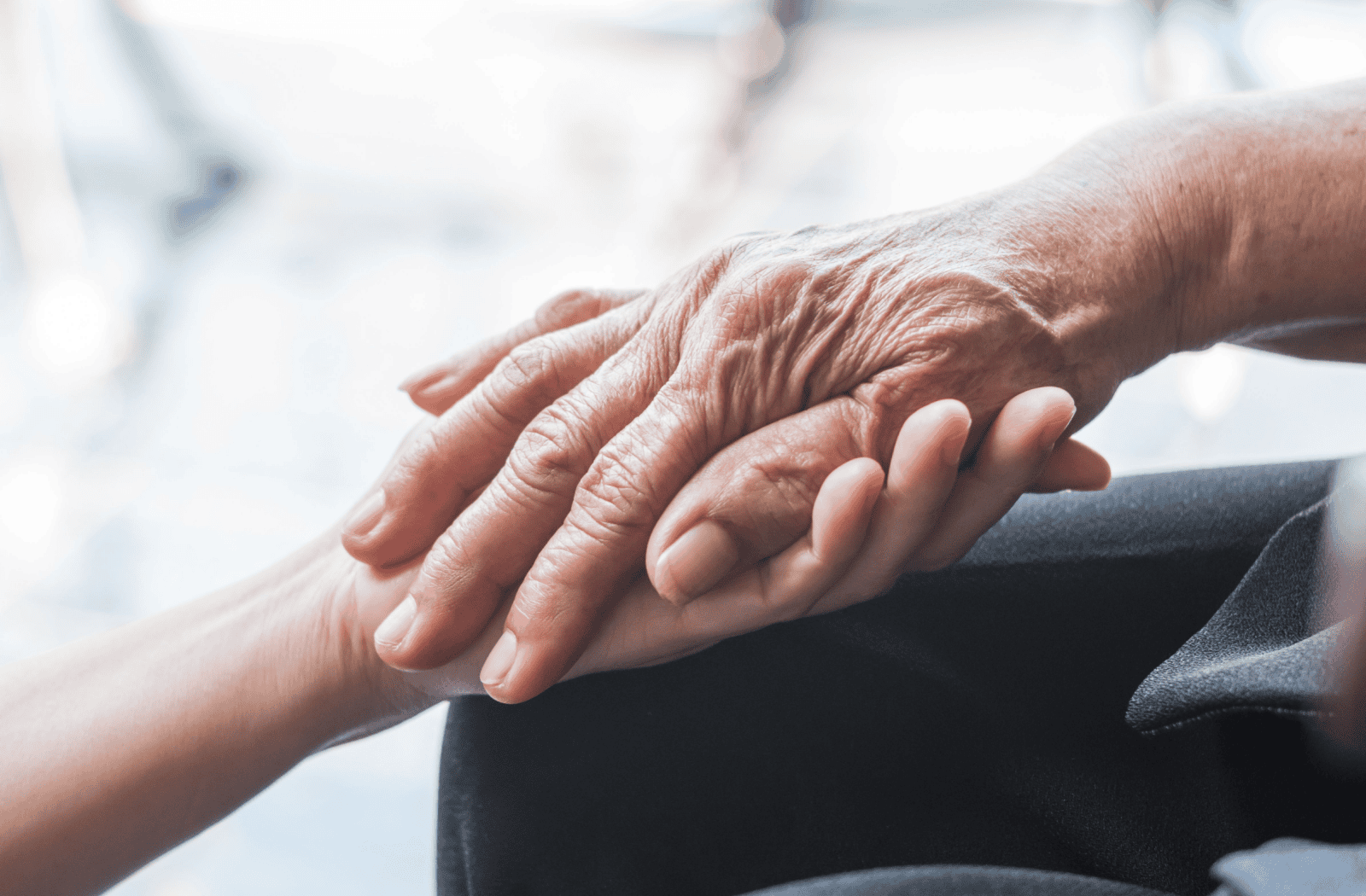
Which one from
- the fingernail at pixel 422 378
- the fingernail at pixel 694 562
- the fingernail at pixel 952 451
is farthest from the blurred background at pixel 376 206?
the fingernail at pixel 952 451

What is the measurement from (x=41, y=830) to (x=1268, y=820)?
78cm

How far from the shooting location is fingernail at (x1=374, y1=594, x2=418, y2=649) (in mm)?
629

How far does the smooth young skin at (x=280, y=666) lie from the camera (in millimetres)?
576

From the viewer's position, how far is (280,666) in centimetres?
70

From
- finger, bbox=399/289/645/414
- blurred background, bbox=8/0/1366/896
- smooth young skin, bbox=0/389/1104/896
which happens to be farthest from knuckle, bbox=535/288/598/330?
blurred background, bbox=8/0/1366/896

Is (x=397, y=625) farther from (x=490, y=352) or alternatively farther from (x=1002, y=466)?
(x=1002, y=466)

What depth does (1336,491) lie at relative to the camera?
59cm

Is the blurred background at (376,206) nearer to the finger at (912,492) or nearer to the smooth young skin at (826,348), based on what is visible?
the smooth young skin at (826,348)

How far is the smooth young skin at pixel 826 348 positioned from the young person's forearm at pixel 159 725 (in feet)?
0.34

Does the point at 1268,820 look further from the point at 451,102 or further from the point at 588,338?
the point at 451,102

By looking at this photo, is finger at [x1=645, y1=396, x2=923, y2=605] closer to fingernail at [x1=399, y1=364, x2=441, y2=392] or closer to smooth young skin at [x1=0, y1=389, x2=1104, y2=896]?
smooth young skin at [x1=0, y1=389, x2=1104, y2=896]

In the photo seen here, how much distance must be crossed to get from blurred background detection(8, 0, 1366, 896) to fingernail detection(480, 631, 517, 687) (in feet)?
3.64

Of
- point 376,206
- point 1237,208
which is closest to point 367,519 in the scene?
point 1237,208

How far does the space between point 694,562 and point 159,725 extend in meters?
0.41
